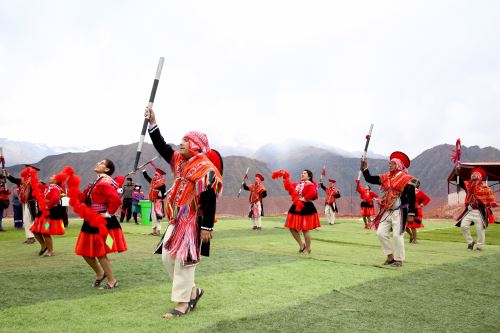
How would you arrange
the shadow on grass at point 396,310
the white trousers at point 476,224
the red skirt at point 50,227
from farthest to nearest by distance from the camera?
the white trousers at point 476,224 < the red skirt at point 50,227 < the shadow on grass at point 396,310

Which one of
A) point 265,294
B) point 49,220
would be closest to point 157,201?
point 49,220

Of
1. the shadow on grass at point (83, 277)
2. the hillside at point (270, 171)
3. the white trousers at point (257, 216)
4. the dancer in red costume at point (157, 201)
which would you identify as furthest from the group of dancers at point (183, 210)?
the hillside at point (270, 171)

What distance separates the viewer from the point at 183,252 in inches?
181

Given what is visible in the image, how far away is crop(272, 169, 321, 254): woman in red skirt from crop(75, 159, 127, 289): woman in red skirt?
466 cm

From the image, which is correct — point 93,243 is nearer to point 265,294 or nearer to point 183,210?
point 183,210

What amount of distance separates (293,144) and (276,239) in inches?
4115

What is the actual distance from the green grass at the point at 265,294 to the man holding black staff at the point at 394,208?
1.25 feet

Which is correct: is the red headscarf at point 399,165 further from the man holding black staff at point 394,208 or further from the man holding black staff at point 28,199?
the man holding black staff at point 28,199

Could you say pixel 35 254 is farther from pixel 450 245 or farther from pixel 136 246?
pixel 450 245

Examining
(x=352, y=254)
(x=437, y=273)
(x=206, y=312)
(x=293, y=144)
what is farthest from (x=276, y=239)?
(x=293, y=144)

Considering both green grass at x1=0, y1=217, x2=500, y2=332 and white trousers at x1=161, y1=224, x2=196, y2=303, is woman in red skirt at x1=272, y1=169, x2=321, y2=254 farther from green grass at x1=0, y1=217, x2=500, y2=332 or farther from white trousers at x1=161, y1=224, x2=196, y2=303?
white trousers at x1=161, y1=224, x2=196, y2=303

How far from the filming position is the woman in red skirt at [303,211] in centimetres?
975

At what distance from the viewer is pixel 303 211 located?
984 centimetres

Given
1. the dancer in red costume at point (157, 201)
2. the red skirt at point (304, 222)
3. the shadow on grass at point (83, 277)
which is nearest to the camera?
the shadow on grass at point (83, 277)
